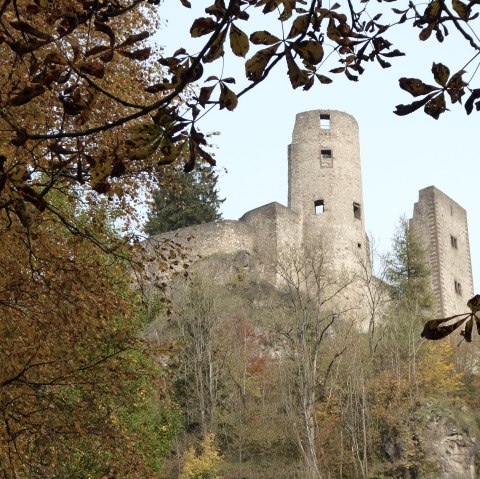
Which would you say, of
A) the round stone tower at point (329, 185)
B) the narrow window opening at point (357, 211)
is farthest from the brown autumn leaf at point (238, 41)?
the narrow window opening at point (357, 211)

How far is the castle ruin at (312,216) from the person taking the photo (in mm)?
→ 38344

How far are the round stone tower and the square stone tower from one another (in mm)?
4445

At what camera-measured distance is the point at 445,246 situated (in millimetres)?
43531

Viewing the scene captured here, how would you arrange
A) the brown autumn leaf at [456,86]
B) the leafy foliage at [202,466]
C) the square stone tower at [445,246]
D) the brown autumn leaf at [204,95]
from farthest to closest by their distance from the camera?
1. the square stone tower at [445,246]
2. the leafy foliage at [202,466]
3. the brown autumn leaf at [456,86]
4. the brown autumn leaf at [204,95]

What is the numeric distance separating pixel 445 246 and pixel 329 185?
24.6 ft

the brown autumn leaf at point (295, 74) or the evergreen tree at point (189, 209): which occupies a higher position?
the evergreen tree at point (189, 209)

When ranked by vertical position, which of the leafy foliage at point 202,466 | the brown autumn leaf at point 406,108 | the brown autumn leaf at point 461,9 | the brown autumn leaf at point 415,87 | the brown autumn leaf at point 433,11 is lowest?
the leafy foliage at point 202,466

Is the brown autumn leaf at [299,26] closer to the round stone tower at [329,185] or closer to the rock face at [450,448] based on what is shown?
the rock face at [450,448]

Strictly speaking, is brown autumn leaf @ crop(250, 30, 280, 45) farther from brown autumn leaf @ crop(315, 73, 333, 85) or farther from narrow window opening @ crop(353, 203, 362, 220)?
narrow window opening @ crop(353, 203, 362, 220)

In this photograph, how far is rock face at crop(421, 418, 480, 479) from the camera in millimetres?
24344

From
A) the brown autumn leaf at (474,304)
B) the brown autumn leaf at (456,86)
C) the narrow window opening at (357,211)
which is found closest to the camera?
the brown autumn leaf at (474,304)

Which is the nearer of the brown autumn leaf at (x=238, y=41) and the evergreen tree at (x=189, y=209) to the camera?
the brown autumn leaf at (x=238, y=41)

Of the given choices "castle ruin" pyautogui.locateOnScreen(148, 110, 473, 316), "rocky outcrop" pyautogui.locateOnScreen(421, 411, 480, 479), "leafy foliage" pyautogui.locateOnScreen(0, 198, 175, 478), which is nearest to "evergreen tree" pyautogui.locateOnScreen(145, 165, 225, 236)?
"castle ruin" pyautogui.locateOnScreen(148, 110, 473, 316)

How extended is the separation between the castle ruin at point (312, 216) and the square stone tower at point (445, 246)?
31.6 inches
